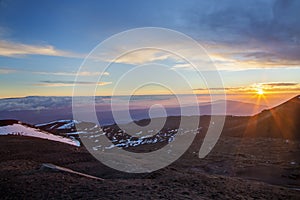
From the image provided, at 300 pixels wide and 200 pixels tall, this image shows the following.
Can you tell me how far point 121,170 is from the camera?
1338cm

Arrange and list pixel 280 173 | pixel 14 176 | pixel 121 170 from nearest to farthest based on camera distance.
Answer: pixel 14 176
pixel 121 170
pixel 280 173

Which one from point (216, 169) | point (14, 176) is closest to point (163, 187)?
point (14, 176)

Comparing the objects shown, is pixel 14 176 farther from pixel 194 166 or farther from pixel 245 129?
pixel 245 129

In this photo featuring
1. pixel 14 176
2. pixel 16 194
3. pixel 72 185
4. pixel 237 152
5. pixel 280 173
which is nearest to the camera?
pixel 16 194

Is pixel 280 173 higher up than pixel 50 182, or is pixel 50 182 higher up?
pixel 50 182

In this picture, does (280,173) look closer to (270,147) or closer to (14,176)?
(270,147)

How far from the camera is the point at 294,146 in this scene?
23.8 metres

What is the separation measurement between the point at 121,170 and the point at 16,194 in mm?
5874

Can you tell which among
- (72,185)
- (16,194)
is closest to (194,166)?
(72,185)

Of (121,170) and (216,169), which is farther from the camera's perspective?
(216,169)

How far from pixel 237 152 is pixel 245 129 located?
15.8m

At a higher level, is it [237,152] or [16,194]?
[16,194]

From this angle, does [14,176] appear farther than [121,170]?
No

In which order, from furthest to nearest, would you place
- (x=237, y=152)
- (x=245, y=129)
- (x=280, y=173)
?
(x=245, y=129) < (x=237, y=152) < (x=280, y=173)
